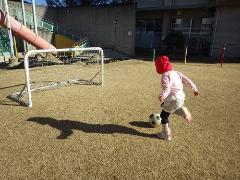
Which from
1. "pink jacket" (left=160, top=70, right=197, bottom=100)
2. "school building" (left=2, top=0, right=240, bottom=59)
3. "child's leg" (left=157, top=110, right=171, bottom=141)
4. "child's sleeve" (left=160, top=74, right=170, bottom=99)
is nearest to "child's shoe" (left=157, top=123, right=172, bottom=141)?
"child's leg" (left=157, top=110, right=171, bottom=141)

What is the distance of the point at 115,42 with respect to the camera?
2055cm

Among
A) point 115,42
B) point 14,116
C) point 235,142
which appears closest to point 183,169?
point 235,142

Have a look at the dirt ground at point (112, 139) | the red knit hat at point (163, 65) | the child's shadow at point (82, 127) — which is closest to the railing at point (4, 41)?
the dirt ground at point (112, 139)

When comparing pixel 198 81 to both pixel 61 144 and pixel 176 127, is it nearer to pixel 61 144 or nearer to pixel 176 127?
pixel 176 127

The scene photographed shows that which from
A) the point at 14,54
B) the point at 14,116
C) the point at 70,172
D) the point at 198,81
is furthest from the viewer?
the point at 14,54

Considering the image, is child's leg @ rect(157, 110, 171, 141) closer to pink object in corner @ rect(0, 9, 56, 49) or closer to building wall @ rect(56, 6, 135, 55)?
pink object in corner @ rect(0, 9, 56, 49)

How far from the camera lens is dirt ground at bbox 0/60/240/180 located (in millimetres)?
3543

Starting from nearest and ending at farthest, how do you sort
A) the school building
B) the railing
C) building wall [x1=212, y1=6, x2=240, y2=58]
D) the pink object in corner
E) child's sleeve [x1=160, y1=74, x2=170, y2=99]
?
child's sleeve [x1=160, y1=74, x2=170, y2=99] < the pink object in corner < the railing < building wall [x1=212, y1=6, x2=240, y2=58] < the school building

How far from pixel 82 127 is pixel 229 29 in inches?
701

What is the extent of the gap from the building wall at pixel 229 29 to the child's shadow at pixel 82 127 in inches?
661

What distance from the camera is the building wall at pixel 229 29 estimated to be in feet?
61.8

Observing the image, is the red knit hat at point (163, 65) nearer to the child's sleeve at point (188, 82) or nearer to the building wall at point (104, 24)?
the child's sleeve at point (188, 82)

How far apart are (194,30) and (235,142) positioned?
20.1 m

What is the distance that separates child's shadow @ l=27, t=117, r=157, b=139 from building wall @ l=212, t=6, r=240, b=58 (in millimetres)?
16780
